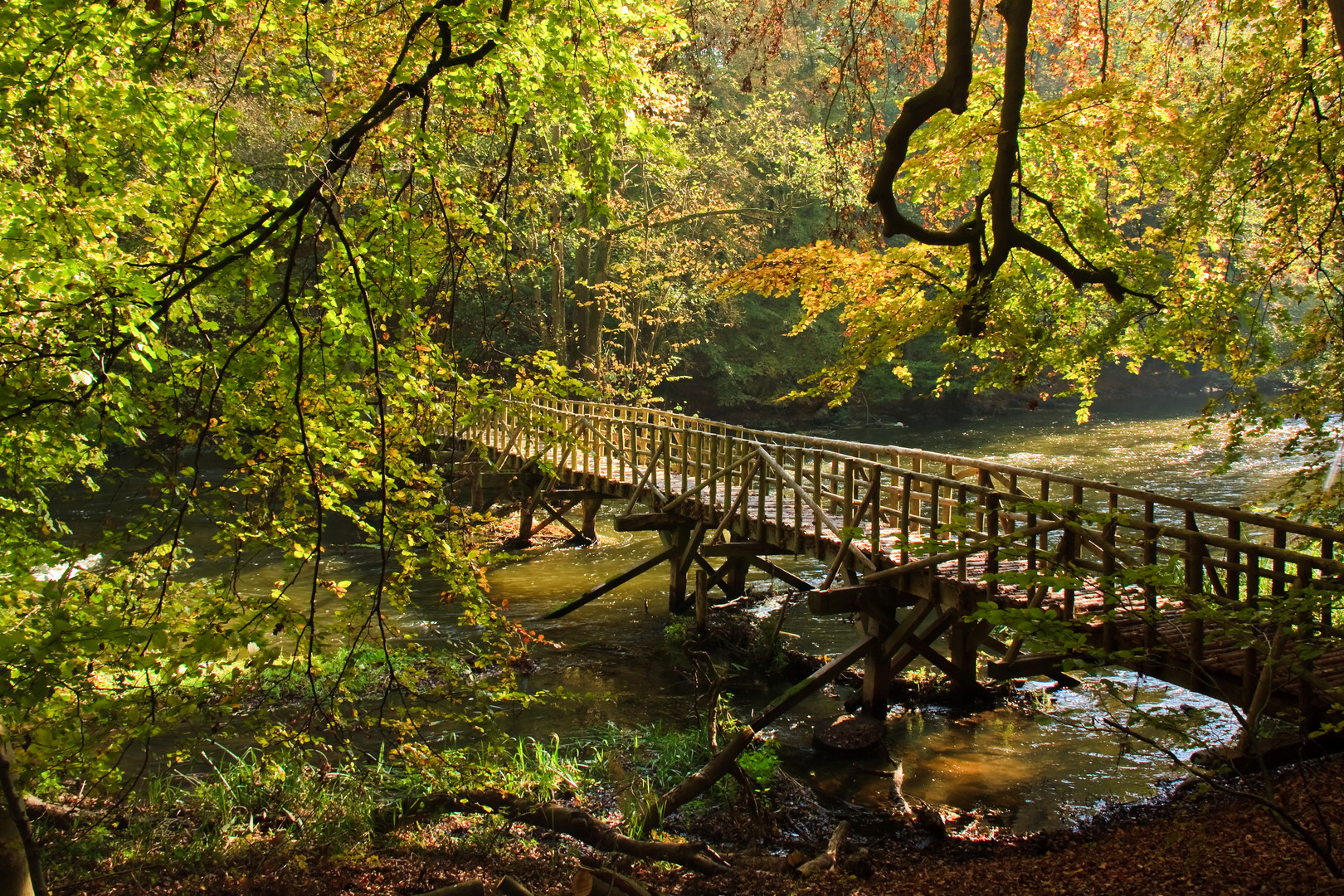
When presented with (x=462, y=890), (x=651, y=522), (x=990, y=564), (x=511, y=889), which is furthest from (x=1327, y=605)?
(x=651, y=522)

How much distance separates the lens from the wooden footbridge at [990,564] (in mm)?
4781

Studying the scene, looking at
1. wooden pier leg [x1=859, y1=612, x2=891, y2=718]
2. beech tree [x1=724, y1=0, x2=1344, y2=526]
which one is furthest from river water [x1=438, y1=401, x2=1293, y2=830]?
beech tree [x1=724, y1=0, x2=1344, y2=526]

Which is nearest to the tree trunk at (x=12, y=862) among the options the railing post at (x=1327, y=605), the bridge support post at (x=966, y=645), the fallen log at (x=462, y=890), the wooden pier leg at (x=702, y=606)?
the fallen log at (x=462, y=890)

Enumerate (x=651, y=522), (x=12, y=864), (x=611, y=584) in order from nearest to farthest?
(x=12, y=864) → (x=651, y=522) → (x=611, y=584)

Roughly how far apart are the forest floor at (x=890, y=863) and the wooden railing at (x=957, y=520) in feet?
4.62

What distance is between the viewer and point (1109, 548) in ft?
21.9

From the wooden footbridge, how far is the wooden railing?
3 cm

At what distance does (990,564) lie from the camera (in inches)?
231

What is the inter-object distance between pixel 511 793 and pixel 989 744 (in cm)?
492

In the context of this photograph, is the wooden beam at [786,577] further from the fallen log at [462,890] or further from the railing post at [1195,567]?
the fallen log at [462,890]

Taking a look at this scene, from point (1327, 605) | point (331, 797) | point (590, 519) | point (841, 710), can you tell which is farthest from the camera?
point (590, 519)

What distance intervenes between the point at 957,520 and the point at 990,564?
0.43 metres

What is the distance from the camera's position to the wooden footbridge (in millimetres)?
4781

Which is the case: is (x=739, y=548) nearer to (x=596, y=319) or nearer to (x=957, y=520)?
(x=957, y=520)
